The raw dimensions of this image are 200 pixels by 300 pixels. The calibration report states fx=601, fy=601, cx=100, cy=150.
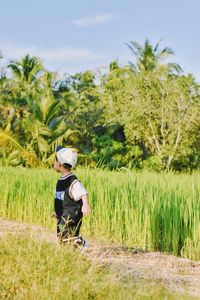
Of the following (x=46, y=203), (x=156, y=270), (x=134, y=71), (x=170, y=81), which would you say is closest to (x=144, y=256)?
(x=156, y=270)

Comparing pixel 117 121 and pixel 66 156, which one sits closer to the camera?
pixel 66 156

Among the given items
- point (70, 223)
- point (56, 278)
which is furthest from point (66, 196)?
point (56, 278)

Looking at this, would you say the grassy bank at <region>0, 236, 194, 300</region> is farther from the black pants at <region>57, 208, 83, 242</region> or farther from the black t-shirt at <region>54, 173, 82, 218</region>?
the black t-shirt at <region>54, 173, 82, 218</region>

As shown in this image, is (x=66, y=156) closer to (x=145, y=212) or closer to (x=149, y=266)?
(x=149, y=266)

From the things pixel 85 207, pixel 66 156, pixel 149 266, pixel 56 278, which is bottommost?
pixel 149 266

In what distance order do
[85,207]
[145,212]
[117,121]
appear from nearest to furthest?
[85,207] → [145,212] → [117,121]

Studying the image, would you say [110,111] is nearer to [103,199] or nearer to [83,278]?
[103,199]

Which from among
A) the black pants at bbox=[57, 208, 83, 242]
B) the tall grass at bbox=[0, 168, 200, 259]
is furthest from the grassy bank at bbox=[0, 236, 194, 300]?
the tall grass at bbox=[0, 168, 200, 259]

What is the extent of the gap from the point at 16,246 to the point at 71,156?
1.10 m

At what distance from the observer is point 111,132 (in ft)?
89.1

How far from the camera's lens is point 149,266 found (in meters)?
5.66

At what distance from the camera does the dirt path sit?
479 centimetres

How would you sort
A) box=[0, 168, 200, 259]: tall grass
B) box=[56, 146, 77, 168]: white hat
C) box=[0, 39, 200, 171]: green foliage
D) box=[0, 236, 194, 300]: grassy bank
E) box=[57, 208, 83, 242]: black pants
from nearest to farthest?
box=[0, 236, 194, 300]: grassy bank
box=[57, 208, 83, 242]: black pants
box=[56, 146, 77, 168]: white hat
box=[0, 168, 200, 259]: tall grass
box=[0, 39, 200, 171]: green foliage

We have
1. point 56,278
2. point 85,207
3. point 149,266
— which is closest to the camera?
point 56,278
